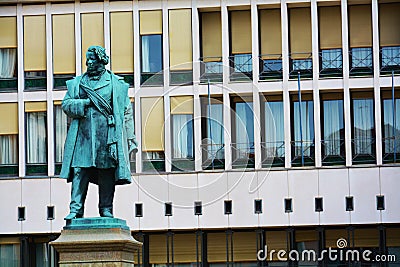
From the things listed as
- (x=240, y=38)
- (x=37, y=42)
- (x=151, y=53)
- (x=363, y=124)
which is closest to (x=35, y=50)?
(x=37, y=42)

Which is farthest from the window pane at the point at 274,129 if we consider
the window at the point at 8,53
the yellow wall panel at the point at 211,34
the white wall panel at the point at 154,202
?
the window at the point at 8,53

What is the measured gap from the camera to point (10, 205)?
182 ft

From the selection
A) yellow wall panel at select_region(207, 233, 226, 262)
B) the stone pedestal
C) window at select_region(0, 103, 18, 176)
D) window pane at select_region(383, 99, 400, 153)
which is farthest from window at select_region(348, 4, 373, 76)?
the stone pedestal

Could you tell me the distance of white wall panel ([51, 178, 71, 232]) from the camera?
182ft

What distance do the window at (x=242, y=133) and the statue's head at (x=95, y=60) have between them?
105ft

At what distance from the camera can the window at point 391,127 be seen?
2147 inches

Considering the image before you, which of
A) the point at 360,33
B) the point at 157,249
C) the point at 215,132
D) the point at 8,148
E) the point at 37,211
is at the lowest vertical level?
the point at 157,249

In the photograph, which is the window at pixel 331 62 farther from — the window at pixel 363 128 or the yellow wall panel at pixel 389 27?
the yellow wall panel at pixel 389 27

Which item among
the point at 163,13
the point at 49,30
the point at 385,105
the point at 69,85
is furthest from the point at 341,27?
the point at 69,85

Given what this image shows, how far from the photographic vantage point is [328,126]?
55.9 meters

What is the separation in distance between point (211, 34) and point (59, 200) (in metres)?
10.1

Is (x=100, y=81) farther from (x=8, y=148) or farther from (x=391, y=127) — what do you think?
(x=8, y=148)

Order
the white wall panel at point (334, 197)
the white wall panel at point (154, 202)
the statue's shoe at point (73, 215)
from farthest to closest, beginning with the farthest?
the white wall panel at point (154, 202) < the white wall panel at point (334, 197) < the statue's shoe at point (73, 215)

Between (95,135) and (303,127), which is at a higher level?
(303,127)
